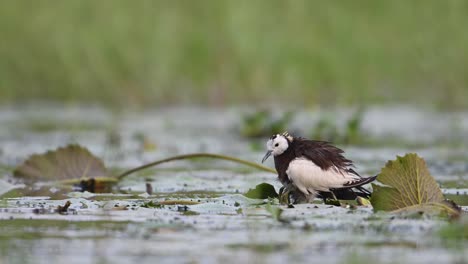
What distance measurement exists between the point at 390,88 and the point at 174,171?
905 cm

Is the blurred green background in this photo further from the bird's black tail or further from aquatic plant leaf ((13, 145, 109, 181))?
the bird's black tail

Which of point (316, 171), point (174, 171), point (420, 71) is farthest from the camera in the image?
point (420, 71)

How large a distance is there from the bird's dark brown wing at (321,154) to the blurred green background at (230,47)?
929 cm

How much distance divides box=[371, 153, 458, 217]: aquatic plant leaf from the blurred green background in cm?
971

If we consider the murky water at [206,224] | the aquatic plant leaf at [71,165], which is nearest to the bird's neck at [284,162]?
the murky water at [206,224]

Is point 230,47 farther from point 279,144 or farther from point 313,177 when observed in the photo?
point 313,177

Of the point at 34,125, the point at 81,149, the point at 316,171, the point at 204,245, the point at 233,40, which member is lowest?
the point at 204,245

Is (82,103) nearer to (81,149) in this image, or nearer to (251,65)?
(251,65)

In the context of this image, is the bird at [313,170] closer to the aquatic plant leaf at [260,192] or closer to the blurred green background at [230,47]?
the aquatic plant leaf at [260,192]

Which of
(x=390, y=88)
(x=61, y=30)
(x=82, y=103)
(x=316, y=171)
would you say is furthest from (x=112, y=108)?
(x=316, y=171)

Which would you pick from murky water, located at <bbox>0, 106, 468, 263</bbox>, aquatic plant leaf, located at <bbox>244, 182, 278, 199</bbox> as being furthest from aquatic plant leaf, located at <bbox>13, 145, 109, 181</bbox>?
aquatic plant leaf, located at <bbox>244, 182, 278, 199</bbox>

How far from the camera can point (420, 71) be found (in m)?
16.8

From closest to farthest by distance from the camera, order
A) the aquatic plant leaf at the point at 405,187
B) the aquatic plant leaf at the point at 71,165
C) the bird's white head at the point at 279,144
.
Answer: the aquatic plant leaf at the point at 405,187 → the bird's white head at the point at 279,144 → the aquatic plant leaf at the point at 71,165

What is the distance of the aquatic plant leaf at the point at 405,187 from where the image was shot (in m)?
6.07
